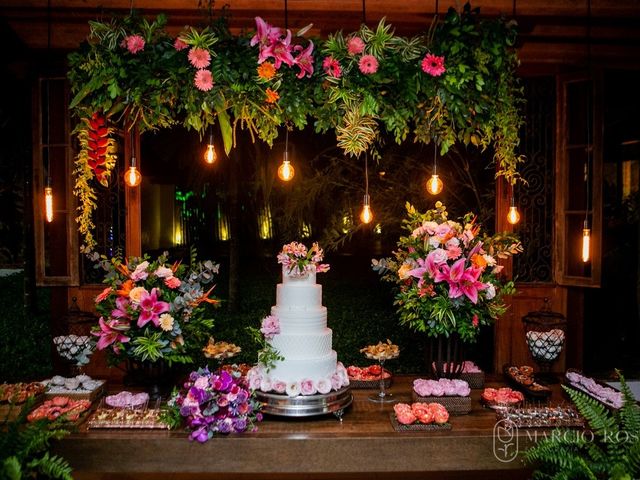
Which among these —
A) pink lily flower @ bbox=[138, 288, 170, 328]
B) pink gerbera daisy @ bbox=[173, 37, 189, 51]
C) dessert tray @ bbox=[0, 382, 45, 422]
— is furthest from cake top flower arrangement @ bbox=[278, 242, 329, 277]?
dessert tray @ bbox=[0, 382, 45, 422]

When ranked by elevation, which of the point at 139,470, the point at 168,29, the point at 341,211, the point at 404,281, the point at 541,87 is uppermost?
the point at 168,29

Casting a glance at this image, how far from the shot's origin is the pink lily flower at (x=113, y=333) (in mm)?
2930

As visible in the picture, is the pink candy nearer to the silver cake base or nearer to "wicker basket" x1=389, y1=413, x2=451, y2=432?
"wicker basket" x1=389, y1=413, x2=451, y2=432

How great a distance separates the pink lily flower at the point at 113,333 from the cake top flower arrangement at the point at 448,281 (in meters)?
1.52

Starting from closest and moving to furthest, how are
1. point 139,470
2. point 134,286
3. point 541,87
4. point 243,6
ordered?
point 139,470 < point 134,286 < point 243,6 < point 541,87

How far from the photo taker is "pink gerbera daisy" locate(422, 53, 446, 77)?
9.92 feet

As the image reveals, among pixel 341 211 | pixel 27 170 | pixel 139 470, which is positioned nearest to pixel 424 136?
pixel 139 470

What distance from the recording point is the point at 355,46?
3.04m

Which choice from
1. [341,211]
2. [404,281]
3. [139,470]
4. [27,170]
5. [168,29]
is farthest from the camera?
[341,211]

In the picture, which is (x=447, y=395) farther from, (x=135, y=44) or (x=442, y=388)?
(x=135, y=44)

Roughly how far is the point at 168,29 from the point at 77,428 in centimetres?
346

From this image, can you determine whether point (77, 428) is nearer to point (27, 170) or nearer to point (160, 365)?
point (160, 365)

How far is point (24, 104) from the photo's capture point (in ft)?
25.3

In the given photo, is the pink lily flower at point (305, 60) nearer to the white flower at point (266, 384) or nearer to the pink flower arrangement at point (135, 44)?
the pink flower arrangement at point (135, 44)
